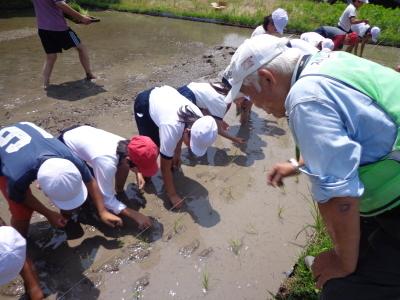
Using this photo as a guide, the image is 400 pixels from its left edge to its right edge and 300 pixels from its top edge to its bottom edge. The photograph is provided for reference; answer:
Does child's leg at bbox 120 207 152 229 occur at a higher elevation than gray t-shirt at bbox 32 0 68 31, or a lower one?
lower

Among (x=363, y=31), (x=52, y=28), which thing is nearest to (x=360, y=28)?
(x=363, y=31)

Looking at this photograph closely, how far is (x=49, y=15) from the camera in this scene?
534cm

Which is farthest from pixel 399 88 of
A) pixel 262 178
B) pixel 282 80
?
pixel 262 178

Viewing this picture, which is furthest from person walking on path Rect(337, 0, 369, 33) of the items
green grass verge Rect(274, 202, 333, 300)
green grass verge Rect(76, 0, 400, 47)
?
green grass verge Rect(274, 202, 333, 300)

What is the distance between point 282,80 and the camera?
1467 millimetres

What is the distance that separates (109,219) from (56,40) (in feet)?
11.9

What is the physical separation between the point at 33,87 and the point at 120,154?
3242mm

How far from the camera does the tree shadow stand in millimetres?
5297

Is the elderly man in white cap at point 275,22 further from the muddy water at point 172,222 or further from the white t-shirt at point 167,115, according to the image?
the white t-shirt at point 167,115

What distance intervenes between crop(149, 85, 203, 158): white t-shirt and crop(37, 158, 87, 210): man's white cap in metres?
0.86

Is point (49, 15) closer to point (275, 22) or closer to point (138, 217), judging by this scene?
point (275, 22)

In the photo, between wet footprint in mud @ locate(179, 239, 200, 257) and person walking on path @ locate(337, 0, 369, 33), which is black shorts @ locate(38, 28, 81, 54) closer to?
wet footprint in mud @ locate(179, 239, 200, 257)

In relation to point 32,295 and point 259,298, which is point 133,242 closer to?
point 32,295

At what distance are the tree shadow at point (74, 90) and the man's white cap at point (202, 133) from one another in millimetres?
2777
